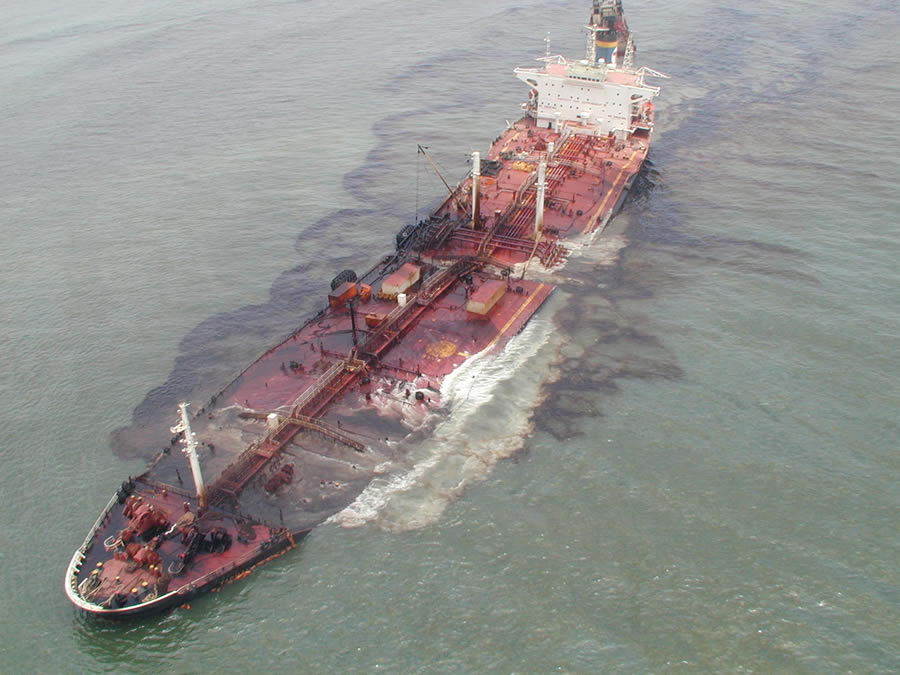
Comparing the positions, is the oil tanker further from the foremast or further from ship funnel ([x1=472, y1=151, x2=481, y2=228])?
ship funnel ([x1=472, y1=151, x2=481, y2=228])

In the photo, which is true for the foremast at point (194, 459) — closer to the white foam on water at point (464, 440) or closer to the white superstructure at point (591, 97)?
the white foam on water at point (464, 440)

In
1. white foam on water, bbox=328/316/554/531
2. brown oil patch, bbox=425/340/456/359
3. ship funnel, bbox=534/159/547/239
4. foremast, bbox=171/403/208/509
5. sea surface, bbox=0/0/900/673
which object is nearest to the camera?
sea surface, bbox=0/0/900/673

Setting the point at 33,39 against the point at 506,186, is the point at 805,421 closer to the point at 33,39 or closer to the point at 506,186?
the point at 506,186

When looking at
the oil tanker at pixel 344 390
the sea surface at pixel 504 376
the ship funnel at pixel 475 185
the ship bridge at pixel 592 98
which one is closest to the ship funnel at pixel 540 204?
the oil tanker at pixel 344 390

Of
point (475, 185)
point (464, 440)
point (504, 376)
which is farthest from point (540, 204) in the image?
point (464, 440)

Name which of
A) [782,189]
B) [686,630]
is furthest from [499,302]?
[782,189]

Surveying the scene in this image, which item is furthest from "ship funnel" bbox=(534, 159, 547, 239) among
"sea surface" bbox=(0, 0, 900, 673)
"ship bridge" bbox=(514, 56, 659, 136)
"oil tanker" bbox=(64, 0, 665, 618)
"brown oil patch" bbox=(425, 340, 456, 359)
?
"ship bridge" bbox=(514, 56, 659, 136)

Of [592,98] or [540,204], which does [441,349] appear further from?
[592,98]
